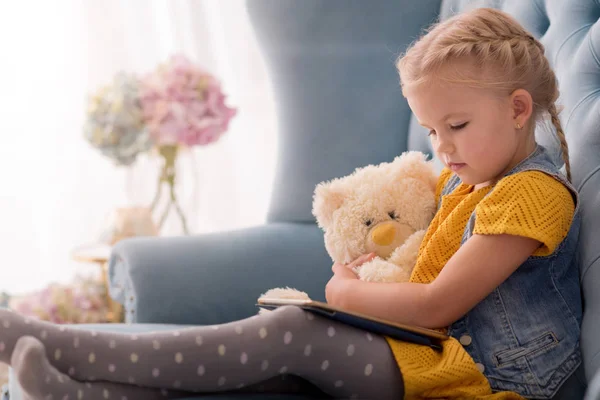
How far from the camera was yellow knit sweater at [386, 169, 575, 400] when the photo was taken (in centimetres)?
96

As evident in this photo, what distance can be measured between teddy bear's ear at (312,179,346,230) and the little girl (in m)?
0.18

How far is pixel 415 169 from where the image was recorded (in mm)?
1230

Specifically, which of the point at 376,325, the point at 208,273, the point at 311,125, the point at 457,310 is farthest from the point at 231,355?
the point at 311,125

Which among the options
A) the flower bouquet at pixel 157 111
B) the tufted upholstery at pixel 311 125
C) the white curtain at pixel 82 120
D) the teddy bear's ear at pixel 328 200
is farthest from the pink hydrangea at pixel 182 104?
the teddy bear's ear at pixel 328 200

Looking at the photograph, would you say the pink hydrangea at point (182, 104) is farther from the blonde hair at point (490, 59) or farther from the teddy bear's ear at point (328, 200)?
the blonde hair at point (490, 59)

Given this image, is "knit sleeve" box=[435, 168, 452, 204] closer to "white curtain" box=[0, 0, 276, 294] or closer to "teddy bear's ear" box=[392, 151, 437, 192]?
"teddy bear's ear" box=[392, 151, 437, 192]

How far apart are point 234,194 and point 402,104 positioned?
1.14 m

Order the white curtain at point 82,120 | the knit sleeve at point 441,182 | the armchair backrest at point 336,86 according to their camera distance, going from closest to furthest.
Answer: the knit sleeve at point 441,182 < the armchair backrest at point 336,86 < the white curtain at point 82,120

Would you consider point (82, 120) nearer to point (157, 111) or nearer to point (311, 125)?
point (157, 111)

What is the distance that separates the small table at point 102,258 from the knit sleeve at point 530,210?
1.22 metres

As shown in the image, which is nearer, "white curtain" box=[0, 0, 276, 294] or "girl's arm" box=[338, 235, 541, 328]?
"girl's arm" box=[338, 235, 541, 328]

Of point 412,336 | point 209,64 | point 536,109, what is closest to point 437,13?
point 536,109

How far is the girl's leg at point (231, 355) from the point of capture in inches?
36.7

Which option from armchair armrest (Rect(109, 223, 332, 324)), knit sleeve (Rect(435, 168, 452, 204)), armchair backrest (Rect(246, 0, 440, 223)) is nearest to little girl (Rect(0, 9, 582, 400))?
knit sleeve (Rect(435, 168, 452, 204))
